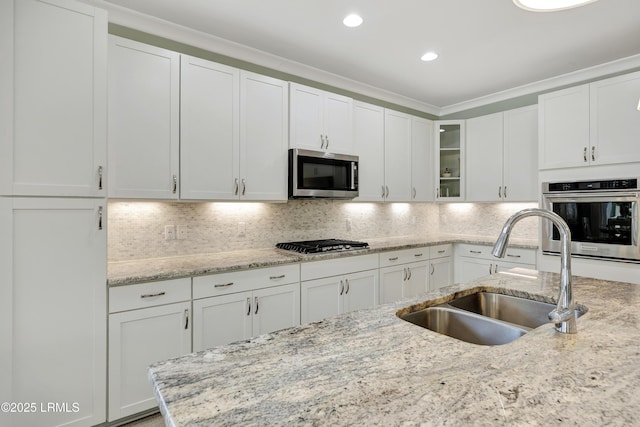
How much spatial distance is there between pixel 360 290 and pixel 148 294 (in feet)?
5.94

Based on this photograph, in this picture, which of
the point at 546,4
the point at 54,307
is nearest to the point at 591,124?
the point at 546,4

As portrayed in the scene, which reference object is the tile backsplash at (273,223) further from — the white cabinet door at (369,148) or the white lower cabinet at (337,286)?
the white lower cabinet at (337,286)

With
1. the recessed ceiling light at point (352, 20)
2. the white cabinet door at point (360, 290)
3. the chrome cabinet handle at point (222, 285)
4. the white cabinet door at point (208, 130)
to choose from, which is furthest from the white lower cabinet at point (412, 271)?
the recessed ceiling light at point (352, 20)

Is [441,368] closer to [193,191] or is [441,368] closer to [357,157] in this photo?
[193,191]

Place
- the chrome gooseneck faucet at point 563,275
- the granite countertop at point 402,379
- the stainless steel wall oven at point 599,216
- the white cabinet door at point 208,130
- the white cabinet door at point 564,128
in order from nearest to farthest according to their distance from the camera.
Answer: the granite countertop at point 402,379 → the chrome gooseneck faucet at point 563,275 → the white cabinet door at point 208,130 → the stainless steel wall oven at point 599,216 → the white cabinet door at point 564,128

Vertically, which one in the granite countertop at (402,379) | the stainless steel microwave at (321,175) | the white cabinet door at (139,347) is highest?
the stainless steel microwave at (321,175)

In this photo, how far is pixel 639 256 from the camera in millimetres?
2760

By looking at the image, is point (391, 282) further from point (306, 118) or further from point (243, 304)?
point (306, 118)

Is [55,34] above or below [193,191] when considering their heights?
above

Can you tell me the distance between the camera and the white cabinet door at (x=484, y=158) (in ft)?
13.1

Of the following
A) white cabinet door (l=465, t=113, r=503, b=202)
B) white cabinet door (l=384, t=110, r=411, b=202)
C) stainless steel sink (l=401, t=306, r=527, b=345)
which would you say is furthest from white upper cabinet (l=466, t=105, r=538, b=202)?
stainless steel sink (l=401, t=306, r=527, b=345)

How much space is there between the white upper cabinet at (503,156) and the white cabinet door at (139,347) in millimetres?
3580

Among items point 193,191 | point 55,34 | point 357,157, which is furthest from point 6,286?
point 357,157

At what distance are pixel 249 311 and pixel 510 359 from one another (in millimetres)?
1862
